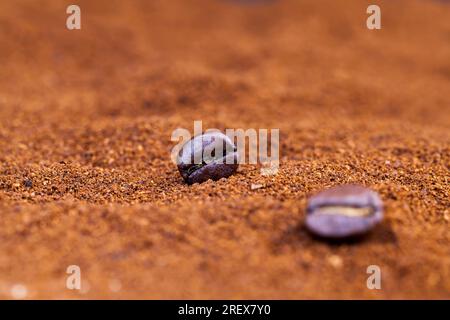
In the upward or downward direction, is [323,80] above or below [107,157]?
above

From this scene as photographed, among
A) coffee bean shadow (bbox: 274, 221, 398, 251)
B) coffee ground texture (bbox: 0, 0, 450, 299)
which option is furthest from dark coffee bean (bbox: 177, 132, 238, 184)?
coffee bean shadow (bbox: 274, 221, 398, 251)

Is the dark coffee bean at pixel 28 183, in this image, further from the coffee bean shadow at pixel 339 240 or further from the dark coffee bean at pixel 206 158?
the coffee bean shadow at pixel 339 240

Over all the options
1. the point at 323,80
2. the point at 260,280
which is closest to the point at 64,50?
the point at 323,80

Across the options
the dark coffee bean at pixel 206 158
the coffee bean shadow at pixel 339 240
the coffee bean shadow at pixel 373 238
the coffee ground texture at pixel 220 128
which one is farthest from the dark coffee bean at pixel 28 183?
the coffee bean shadow at pixel 373 238

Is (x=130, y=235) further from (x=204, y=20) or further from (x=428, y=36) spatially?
(x=428, y=36)

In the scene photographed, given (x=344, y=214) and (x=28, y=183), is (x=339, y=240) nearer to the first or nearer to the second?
(x=344, y=214)
